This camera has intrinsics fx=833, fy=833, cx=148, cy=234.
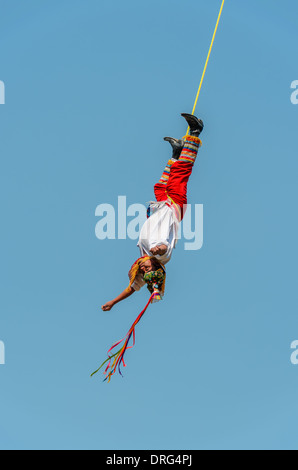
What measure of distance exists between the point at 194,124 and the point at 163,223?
1815 millimetres

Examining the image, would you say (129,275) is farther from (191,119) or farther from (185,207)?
(191,119)

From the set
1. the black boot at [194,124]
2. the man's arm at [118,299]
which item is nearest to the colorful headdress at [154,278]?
the man's arm at [118,299]

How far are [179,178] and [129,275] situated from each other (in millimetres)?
1858

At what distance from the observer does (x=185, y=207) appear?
1423 cm

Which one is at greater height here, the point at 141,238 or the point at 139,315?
the point at 141,238

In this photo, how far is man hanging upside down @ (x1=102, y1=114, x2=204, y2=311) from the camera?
13773 mm

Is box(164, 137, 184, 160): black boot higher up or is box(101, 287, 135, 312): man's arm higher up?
box(164, 137, 184, 160): black boot

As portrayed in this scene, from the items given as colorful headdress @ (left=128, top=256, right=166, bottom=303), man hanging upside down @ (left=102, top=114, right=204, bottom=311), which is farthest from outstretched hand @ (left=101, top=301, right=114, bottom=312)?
colorful headdress @ (left=128, top=256, right=166, bottom=303)

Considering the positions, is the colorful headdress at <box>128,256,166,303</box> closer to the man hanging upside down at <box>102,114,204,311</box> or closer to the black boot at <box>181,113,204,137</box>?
the man hanging upside down at <box>102,114,204,311</box>

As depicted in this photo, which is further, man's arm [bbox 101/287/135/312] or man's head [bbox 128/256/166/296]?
man's arm [bbox 101/287/135/312]

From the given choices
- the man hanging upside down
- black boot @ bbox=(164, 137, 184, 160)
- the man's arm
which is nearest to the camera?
the man hanging upside down

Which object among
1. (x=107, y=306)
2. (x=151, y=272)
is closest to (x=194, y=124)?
(x=151, y=272)

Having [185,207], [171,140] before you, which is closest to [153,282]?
[185,207]

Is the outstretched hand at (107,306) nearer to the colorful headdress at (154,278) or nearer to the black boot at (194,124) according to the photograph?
the colorful headdress at (154,278)
